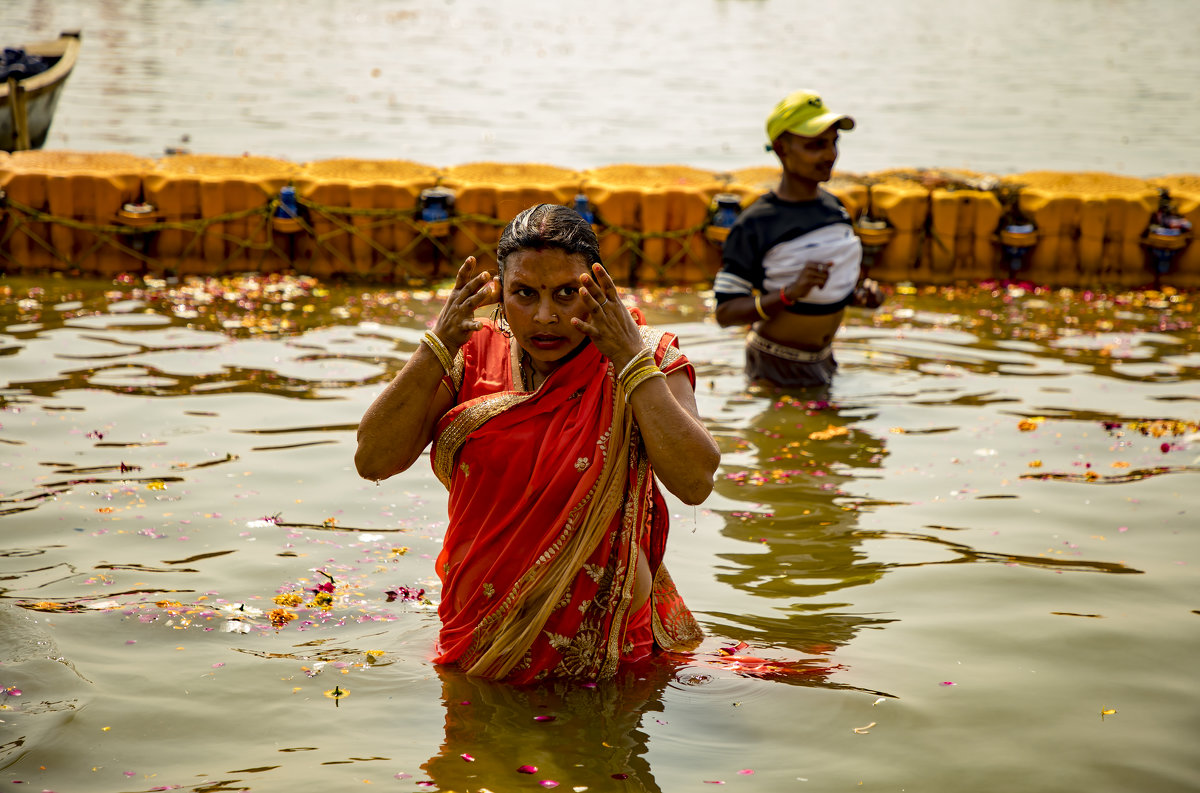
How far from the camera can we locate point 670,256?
31.1 feet

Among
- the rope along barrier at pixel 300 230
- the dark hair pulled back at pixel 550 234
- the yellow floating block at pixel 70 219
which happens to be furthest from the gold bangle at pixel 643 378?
the yellow floating block at pixel 70 219

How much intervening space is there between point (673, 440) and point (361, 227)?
267 inches

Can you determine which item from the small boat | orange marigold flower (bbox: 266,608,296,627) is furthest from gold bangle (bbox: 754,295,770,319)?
the small boat

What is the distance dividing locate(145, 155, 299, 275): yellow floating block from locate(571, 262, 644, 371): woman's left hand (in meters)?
6.90

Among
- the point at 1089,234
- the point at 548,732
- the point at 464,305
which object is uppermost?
the point at 464,305

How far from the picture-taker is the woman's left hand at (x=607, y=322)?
291cm

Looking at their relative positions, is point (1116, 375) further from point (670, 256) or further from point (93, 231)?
point (93, 231)

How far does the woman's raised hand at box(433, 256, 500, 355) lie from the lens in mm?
2947

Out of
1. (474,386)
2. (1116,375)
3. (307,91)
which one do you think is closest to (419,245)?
(1116,375)

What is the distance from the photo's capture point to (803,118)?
602 cm

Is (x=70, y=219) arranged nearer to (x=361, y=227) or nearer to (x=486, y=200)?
(x=361, y=227)

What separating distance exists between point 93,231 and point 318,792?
7.26 metres

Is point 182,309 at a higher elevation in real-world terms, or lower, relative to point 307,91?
lower

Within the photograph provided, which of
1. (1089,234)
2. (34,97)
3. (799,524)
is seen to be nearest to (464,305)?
(799,524)
